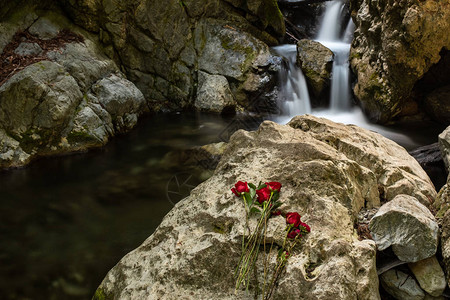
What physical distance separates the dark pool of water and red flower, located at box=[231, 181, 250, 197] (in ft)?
7.31

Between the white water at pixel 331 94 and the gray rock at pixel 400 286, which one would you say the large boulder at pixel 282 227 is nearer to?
the gray rock at pixel 400 286

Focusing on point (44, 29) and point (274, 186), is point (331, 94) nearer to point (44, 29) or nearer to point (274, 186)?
point (44, 29)

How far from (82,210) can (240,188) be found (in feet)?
11.9

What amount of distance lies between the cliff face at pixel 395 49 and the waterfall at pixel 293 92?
1.70 meters

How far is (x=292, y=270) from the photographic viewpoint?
1.82m

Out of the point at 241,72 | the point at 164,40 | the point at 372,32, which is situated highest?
the point at 372,32

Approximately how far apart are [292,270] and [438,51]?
8.40 metres

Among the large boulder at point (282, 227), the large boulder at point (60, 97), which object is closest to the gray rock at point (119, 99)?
the large boulder at point (60, 97)

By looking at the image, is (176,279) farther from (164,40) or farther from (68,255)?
(164,40)

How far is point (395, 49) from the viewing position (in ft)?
26.5

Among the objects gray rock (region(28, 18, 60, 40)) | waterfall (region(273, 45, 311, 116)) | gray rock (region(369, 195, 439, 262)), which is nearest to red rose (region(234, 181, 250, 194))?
gray rock (region(369, 195, 439, 262))

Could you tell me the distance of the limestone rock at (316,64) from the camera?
10516mm

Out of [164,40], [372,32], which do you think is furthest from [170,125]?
[372,32]

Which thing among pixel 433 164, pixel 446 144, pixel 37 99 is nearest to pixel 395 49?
pixel 433 164
